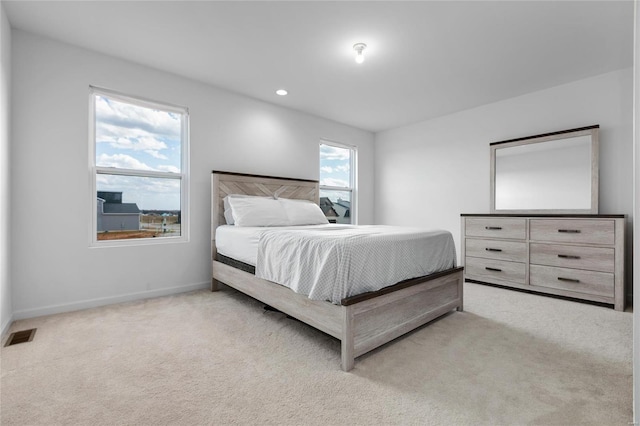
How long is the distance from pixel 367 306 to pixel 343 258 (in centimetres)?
36

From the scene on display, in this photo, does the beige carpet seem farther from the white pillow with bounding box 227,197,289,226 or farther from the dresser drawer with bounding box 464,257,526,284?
the white pillow with bounding box 227,197,289,226

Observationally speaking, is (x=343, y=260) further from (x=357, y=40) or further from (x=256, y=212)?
(x=357, y=40)

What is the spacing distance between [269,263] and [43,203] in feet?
7.05

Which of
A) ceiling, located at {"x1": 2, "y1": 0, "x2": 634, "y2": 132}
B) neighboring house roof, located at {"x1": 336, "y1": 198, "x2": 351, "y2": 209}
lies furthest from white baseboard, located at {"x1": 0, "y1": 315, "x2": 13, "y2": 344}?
neighboring house roof, located at {"x1": 336, "y1": 198, "x2": 351, "y2": 209}

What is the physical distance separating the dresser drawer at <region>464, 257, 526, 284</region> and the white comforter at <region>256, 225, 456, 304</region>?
1.57 metres

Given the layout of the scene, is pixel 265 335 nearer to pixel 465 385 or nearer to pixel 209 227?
pixel 465 385

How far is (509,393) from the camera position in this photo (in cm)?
152

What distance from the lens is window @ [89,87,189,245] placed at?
117 inches

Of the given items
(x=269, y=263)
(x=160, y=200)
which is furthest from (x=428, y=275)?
(x=160, y=200)

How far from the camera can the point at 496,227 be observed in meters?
3.70

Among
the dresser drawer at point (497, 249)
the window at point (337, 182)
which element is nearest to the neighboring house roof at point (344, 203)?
the window at point (337, 182)

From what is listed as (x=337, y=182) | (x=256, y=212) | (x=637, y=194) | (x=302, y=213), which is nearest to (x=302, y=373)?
(x=637, y=194)

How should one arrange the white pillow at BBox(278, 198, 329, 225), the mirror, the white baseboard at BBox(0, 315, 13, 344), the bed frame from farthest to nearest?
the white pillow at BBox(278, 198, 329, 225) < the mirror < the white baseboard at BBox(0, 315, 13, 344) < the bed frame

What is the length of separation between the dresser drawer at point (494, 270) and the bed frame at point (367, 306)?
127 centimetres
